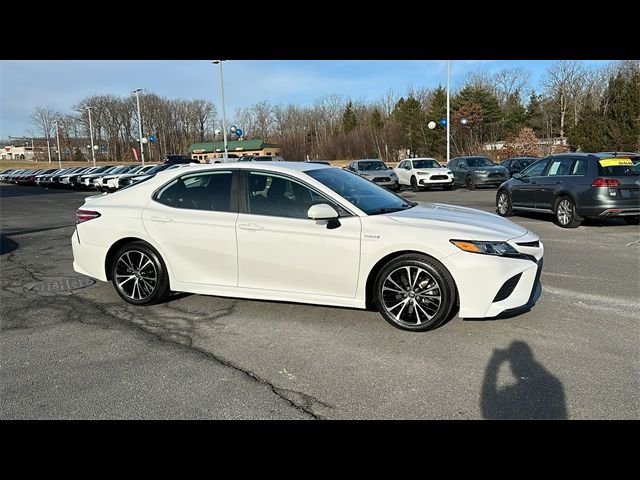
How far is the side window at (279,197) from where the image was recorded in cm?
482

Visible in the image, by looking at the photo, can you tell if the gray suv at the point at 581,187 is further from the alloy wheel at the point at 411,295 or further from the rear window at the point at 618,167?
the alloy wheel at the point at 411,295

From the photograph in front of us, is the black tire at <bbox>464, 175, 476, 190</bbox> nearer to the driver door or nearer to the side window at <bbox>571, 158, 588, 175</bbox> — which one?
the side window at <bbox>571, 158, 588, 175</bbox>

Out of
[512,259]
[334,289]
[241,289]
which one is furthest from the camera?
[241,289]

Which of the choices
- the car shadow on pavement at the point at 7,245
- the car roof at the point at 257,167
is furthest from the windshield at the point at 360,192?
the car shadow on pavement at the point at 7,245

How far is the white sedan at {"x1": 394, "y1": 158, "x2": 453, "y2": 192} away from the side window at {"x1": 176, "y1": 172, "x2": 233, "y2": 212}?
19.0m

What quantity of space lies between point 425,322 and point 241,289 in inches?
75.3

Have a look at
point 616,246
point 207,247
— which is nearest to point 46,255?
point 207,247

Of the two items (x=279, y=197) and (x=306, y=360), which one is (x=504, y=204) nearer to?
(x=279, y=197)

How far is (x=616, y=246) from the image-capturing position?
27.6ft

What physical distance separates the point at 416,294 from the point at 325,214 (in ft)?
3.76

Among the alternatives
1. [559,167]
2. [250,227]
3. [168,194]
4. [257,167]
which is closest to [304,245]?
[250,227]

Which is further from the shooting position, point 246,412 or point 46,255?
point 46,255
